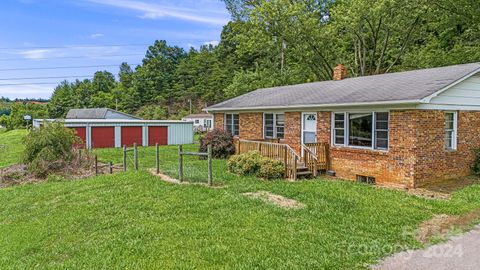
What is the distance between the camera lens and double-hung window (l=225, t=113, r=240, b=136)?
728 inches

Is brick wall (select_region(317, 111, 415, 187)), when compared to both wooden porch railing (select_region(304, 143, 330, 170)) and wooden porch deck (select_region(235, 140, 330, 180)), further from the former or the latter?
wooden porch deck (select_region(235, 140, 330, 180))

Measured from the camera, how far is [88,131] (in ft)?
86.9

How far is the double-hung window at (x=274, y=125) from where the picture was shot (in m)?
15.3

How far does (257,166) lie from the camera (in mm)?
11477

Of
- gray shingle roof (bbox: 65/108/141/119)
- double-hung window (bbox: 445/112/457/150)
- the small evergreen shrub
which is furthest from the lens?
gray shingle roof (bbox: 65/108/141/119)

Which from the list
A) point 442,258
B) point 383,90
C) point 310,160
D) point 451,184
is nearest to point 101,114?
point 310,160

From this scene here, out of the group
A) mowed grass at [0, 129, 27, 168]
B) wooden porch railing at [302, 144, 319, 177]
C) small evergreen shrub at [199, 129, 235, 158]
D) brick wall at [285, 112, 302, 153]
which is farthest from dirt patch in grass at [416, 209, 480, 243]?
mowed grass at [0, 129, 27, 168]

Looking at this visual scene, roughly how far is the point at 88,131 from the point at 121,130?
8.25 ft

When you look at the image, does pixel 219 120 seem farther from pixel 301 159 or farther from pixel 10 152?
pixel 10 152

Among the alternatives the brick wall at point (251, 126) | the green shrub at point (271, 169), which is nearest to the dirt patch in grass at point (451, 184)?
the green shrub at point (271, 169)

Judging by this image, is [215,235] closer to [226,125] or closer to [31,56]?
[226,125]

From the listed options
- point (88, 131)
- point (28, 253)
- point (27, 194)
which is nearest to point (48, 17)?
point (88, 131)

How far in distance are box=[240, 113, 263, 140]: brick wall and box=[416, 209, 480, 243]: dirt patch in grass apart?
9950mm

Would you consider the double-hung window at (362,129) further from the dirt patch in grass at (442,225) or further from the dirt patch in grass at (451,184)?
the dirt patch in grass at (442,225)
